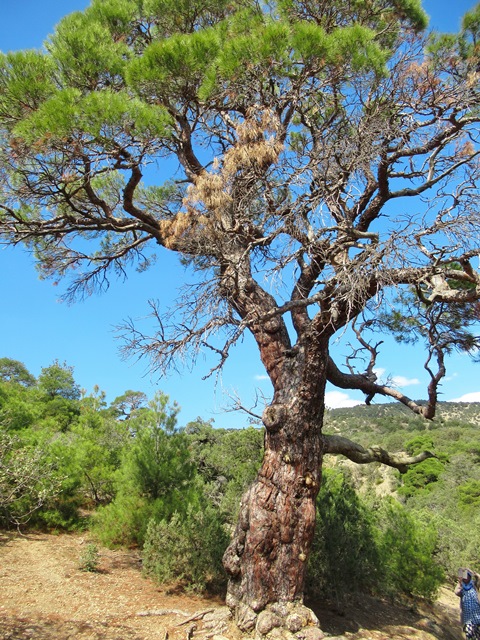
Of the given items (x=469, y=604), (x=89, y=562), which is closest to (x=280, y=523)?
(x=469, y=604)

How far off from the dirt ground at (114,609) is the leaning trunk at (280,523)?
0.38 m

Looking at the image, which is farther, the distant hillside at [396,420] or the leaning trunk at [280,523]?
the distant hillside at [396,420]

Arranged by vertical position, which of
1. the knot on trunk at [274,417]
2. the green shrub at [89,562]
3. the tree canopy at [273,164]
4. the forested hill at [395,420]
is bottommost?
the green shrub at [89,562]

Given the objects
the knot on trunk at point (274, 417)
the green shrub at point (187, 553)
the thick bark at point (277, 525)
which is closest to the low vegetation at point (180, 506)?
the green shrub at point (187, 553)

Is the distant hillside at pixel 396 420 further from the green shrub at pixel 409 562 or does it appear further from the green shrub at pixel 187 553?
the green shrub at pixel 187 553

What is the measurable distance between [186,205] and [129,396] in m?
25.9

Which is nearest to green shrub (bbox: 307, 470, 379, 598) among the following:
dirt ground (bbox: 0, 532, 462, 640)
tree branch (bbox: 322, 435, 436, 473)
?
dirt ground (bbox: 0, 532, 462, 640)

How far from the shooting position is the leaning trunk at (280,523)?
389 cm

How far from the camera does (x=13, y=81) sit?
14.9 feet

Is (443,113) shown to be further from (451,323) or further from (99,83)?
(99,83)

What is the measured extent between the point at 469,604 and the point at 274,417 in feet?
9.30

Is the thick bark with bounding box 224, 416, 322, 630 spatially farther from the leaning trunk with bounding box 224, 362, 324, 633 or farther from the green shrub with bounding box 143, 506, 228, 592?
the green shrub with bounding box 143, 506, 228, 592

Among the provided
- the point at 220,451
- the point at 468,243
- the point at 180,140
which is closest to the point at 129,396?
the point at 220,451

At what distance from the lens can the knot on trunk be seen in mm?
4301
